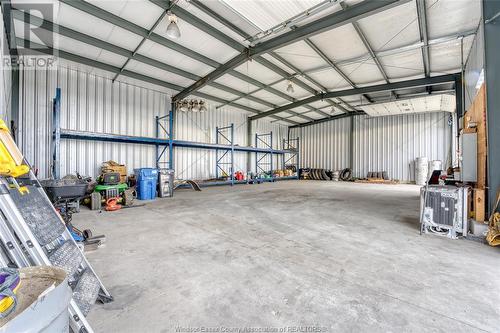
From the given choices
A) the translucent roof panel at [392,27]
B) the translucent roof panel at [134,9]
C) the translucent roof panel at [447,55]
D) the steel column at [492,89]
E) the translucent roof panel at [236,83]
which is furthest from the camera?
the translucent roof panel at [236,83]

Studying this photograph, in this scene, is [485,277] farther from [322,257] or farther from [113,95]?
[113,95]

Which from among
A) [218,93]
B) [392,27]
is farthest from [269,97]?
[392,27]

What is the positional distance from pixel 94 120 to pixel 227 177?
21.7 ft

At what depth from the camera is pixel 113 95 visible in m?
8.55

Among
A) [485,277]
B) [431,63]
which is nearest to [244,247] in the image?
[485,277]

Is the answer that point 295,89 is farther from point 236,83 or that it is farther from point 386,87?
point 386,87

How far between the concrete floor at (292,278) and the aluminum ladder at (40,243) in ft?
0.87

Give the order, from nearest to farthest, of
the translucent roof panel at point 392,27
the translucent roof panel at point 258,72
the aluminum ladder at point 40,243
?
the aluminum ladder at point 40,243 → the translucent roof panel at point 392,27 → the translucent roof panel at point 258,72

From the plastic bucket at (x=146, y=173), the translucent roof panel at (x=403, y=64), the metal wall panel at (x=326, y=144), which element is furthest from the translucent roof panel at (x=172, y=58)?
the metal wall panel at (x=326, y=144)

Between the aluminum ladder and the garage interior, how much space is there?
1 cm

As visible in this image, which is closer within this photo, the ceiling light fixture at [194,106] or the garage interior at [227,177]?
the garage interior at [227,177]

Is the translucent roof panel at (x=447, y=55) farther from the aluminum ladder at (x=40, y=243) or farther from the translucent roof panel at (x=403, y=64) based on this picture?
the aluminum ladder at (x=40, y=243)

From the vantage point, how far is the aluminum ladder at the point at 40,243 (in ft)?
4.27

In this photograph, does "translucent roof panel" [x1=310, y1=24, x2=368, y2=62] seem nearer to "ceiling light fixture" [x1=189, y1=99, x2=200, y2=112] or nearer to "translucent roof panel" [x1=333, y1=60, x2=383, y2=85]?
"translucent roof panel" [x1=333, y1=60, x2=383, y2=85]
